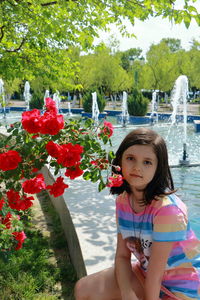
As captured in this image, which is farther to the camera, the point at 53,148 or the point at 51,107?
the point at 51,107

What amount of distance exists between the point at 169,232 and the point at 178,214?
0.32 ft

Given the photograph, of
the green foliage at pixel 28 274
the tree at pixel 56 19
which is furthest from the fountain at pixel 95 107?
the green foliage at pixel 28 274

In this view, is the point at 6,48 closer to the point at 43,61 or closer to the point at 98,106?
the point at 43,61

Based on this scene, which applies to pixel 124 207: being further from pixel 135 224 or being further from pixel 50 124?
pixel 50 124

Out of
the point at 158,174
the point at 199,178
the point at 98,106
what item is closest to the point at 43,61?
the point at 199,178

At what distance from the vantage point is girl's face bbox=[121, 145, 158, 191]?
1.55 metres

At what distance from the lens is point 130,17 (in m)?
4.78

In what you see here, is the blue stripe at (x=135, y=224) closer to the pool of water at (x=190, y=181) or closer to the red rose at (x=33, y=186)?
the red rose at (x=33, y=186)

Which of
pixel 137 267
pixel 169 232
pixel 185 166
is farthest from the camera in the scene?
pixel 185 166

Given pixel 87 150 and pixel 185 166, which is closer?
pixel 87 150

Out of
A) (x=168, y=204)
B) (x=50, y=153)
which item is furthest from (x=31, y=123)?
(x=168, y=204)

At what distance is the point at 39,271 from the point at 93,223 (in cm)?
66

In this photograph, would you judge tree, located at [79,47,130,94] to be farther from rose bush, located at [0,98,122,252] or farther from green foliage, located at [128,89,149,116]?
rose bush, located at [0,98,122,252]

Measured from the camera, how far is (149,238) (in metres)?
1.57
